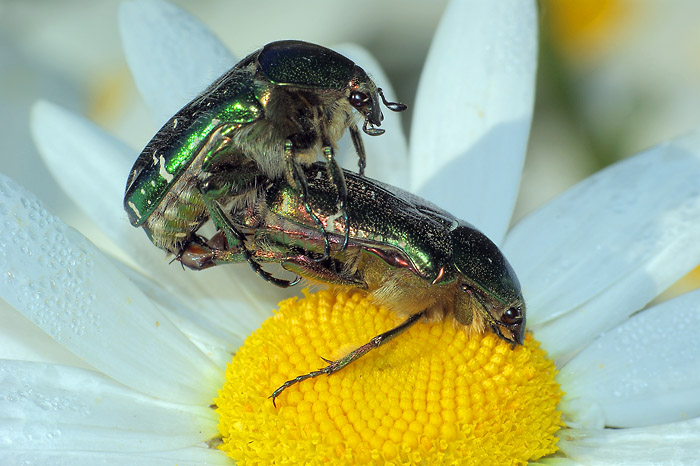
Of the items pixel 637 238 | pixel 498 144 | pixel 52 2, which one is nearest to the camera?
pixel 637 238

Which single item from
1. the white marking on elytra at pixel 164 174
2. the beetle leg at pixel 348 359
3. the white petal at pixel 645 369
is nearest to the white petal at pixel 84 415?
the beetle leg at pixel 348 359

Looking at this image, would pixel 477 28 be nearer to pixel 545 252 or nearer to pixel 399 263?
pixel 545 252

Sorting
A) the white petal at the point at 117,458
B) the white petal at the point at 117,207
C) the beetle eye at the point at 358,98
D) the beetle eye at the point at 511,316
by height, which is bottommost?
the white petal at the point at 117,458

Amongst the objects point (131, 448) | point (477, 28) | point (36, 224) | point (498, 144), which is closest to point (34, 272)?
point (36, 224)

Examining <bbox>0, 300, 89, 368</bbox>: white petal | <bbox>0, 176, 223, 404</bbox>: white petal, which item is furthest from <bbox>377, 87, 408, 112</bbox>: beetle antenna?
<bbox>0, 300, 89, 368</bbox>: white petal

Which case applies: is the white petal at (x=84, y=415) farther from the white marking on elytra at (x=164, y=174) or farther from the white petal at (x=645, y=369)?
the white petal at (x=645, y=369)

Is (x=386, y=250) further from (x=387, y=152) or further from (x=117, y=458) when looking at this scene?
(x=387, y=152)

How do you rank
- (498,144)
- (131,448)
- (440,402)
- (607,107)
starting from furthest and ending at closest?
(607,107), (498,144), (131,448), (440,402)
